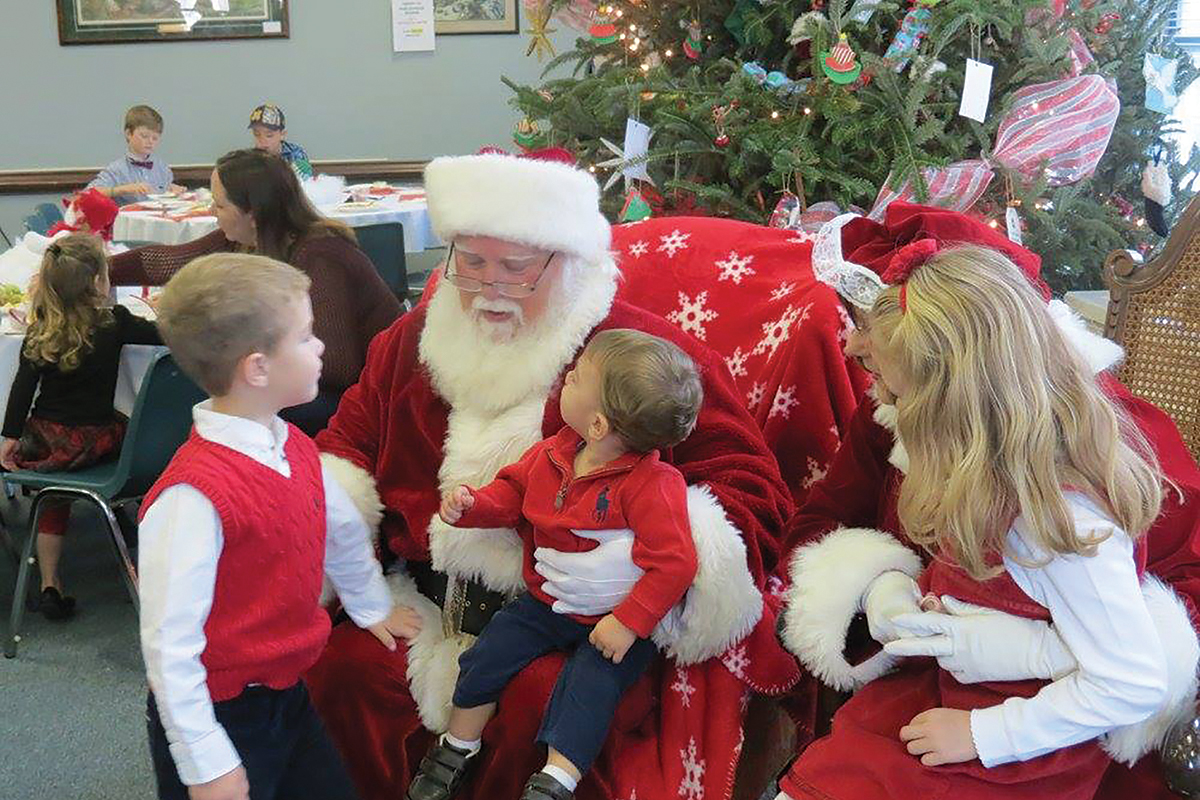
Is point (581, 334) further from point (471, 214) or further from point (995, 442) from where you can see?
point (995, 442)

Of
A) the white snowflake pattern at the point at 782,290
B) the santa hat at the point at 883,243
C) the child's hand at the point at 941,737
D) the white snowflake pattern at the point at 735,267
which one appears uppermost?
the santa hat at the point at 883,243

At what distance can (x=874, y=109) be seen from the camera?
2842mm

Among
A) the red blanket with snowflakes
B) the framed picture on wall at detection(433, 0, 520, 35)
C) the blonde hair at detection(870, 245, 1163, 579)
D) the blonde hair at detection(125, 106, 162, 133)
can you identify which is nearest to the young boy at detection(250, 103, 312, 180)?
the blonde hair at detection(125, 106, 162, 133)

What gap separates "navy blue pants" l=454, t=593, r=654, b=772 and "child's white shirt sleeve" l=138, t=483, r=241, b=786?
0.43 metres

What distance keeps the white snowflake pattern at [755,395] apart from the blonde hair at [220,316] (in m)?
0.92

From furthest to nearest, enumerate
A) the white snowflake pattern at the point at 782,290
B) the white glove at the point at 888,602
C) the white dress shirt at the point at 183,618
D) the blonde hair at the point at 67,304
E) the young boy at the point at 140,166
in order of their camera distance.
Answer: the young boy at the point at 140,166 → the blonde hair at the point at 67,304 → the white snowflake pattern at the point at 782,290 → the white glove at the point at 888,602 → the white dress shirt at the point at 183,618

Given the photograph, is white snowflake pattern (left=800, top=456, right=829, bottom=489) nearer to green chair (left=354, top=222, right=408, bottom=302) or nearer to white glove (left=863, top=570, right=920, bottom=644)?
white glove (left=863, top=570, right=920, bottom=644)

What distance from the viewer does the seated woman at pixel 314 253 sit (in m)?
2.90

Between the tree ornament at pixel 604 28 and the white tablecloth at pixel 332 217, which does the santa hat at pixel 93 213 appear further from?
the tree ornament at pixel 604 28

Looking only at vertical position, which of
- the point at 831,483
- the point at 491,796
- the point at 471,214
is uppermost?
the point at 471,214

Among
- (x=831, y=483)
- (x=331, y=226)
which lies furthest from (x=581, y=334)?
(x=331, y=226)

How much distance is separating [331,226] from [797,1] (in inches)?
56.1

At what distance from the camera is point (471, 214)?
1812mm

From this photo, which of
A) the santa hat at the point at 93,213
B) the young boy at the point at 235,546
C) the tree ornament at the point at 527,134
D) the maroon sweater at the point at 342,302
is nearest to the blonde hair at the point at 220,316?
the young boy at the point at 235,546
